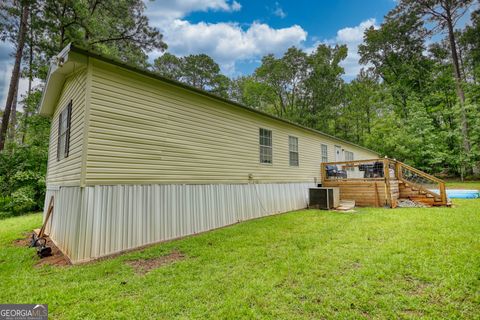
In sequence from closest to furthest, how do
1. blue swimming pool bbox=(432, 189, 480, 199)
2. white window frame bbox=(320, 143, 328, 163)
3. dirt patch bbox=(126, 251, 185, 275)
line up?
dirt patch bbox=(126, 251, 185, 275) → blue swimming pool bbox=(432, 189, 480, 199) → white window frame bbox=(320, 143, 328, 163)

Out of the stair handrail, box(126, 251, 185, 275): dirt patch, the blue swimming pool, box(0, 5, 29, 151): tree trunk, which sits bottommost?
box(126, 251, 185, 275): dirt patch

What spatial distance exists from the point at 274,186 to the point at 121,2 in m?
13.6

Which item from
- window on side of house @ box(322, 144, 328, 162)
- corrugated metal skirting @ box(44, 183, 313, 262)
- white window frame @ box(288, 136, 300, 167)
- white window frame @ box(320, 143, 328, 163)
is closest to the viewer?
corrugated metal skirting @ box(44, 183, 313, 262)

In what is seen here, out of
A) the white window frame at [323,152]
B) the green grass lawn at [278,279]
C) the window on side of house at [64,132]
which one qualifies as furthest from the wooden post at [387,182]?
the window on side of house at [64,132]

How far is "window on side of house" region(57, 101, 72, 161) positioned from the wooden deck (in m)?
10.2

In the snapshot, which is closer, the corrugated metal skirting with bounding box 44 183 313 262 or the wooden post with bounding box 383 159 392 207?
the corrugated metal skirting with bounding box 44 183 313 262

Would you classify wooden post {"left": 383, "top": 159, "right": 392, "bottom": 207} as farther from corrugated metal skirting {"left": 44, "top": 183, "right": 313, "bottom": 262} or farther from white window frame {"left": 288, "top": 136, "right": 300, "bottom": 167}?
corrugated metal skirting {"left": 44, "top": 183, "right": 313, "bottom": 262}

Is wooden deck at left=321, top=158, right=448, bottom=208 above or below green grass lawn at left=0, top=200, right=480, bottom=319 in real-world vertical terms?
above

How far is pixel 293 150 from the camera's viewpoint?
1012 cm

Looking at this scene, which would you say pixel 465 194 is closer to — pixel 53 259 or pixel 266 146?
pixel 266 146

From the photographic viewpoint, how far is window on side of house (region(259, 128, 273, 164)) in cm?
849

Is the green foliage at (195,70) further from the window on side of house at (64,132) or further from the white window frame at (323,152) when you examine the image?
the window on side of house at (64,132)

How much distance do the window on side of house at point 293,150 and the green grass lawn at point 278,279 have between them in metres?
5.10

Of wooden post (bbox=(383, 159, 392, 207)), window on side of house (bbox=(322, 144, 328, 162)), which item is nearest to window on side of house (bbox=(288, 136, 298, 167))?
window on side of house (bbox=(322, 144, 328, 162))
